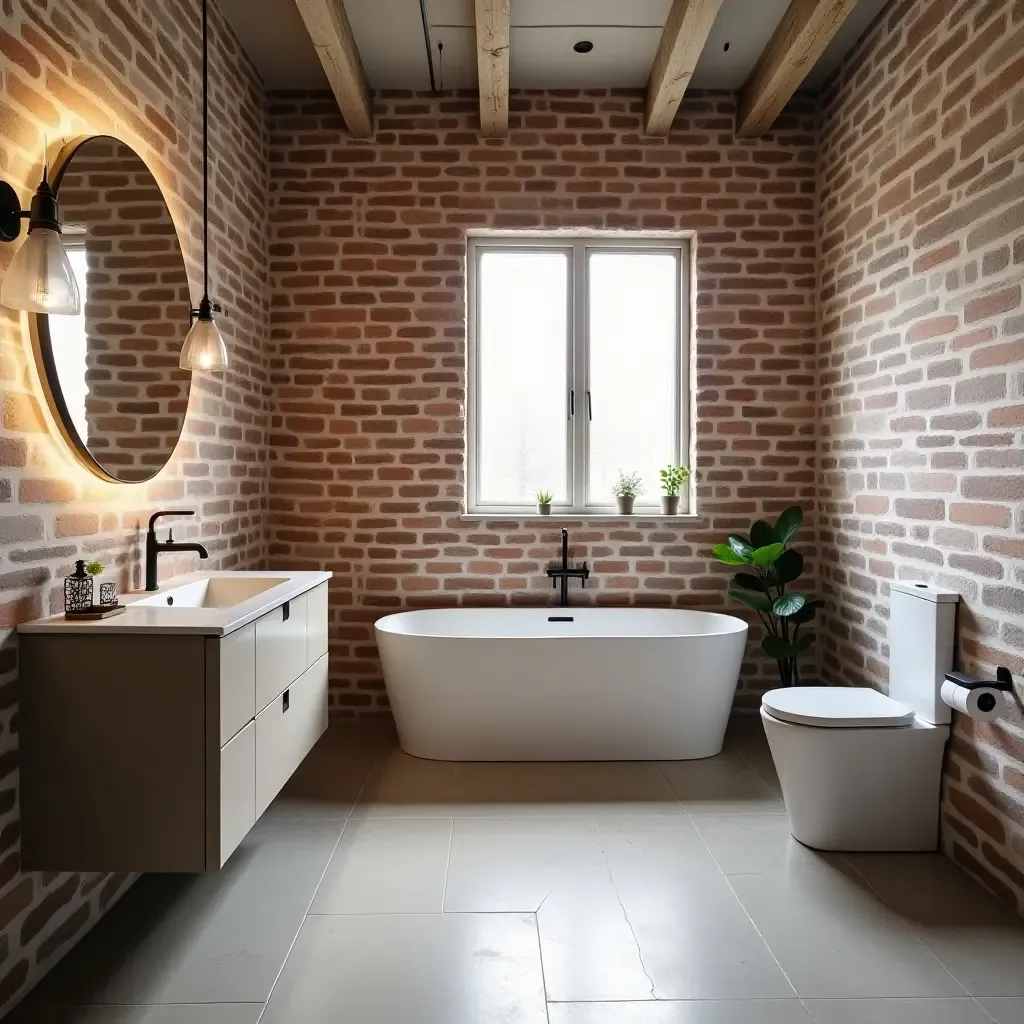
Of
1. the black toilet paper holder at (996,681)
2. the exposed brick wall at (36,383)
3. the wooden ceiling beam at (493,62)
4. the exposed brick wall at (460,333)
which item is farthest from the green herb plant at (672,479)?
the exposed brick wall at (36,383)

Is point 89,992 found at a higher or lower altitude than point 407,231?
lower

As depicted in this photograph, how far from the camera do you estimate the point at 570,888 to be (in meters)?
2.35

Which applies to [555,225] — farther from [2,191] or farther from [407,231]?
[2,191]

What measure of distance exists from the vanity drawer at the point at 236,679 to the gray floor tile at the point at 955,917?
1896mm

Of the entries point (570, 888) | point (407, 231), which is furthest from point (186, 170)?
point (570, 888)

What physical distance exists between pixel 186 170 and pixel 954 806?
3.49 m

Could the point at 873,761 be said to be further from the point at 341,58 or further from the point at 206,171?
the point at 341,58

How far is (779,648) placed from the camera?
359cm

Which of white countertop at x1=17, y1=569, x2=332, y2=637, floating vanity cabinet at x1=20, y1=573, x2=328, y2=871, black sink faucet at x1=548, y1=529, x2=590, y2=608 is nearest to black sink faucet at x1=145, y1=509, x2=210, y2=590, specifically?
white countertop at x1=17, y1=569, x2=332, y2=637

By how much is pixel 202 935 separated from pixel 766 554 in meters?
2.65

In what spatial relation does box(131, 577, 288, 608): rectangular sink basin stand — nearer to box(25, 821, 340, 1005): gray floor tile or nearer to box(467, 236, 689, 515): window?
box(25, 821, 340, 1005): gray floor tile

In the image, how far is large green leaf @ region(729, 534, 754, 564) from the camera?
365cm

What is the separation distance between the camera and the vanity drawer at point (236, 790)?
188cm

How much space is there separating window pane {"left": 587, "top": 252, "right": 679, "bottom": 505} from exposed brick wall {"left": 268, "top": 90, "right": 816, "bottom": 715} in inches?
8.8
